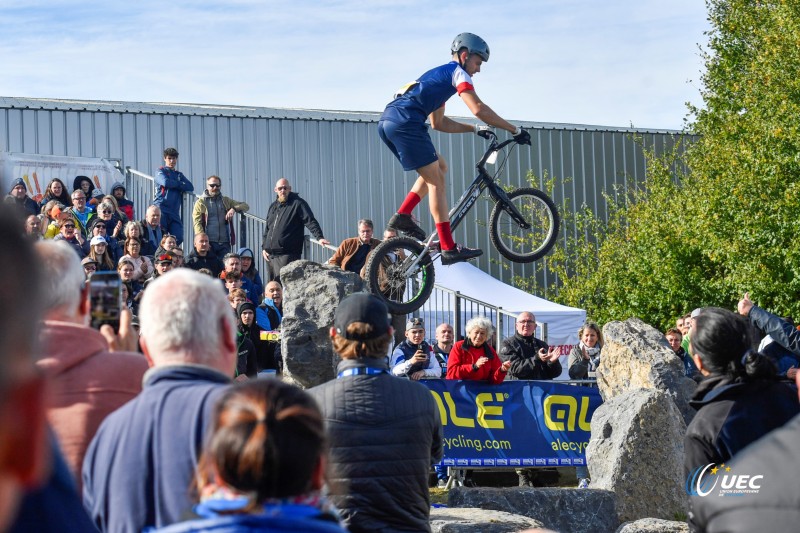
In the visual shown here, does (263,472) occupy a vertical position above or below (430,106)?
below

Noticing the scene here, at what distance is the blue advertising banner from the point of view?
10.2 metres

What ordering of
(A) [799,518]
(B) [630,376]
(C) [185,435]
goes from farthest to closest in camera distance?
(B) [630,376] → (C) [185,435] → (A) [799,518]

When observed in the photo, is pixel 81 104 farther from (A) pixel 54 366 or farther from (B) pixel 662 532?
(A) pixel 54 366

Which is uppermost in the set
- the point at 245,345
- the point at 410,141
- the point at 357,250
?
the point at 410,141

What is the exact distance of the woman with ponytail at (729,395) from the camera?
3.42 metres

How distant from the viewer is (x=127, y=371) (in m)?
3.05

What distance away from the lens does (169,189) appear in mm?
14578

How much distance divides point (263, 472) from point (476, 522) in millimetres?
5117

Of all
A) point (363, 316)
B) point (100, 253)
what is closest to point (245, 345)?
point (100, 253)

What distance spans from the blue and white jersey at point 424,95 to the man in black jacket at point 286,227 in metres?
4.13

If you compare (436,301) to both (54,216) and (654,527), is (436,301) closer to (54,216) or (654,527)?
(54,216)

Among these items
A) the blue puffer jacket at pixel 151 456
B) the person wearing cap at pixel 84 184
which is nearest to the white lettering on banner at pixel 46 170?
the person wearing cap at pixel 84 184

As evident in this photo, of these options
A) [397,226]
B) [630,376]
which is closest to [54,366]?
[397,226]

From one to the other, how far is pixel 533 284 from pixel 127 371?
24.0 meters
